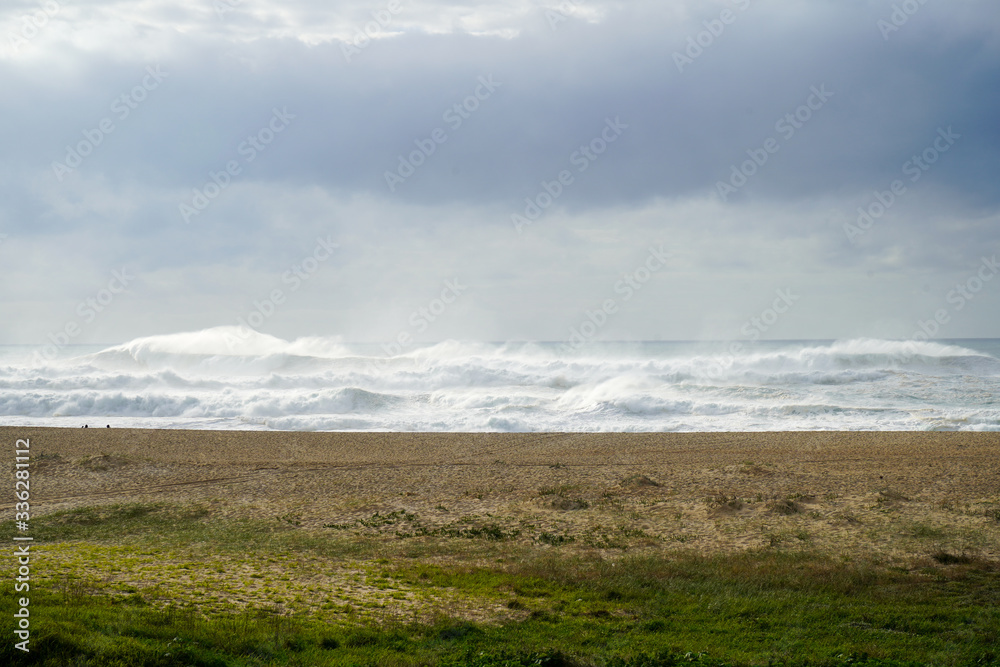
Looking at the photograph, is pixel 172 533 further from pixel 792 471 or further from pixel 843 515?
pixel 792 471

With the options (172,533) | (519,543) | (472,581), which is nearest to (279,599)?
(472,581)

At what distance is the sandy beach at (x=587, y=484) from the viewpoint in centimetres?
1267

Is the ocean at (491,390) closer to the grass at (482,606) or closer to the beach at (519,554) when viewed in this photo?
the beach at (519,554)

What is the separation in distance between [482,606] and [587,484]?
9.22 meters

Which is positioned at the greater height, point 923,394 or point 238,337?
point 238,337

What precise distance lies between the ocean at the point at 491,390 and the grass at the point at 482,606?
18525mm

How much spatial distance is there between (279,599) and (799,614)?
6.16 metres

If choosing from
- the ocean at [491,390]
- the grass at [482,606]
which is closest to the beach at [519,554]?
the grass at [482,606]

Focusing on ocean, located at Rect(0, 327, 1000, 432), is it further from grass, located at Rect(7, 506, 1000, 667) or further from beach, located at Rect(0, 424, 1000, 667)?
grass, located at Rect(7, 506, 1000, 667)

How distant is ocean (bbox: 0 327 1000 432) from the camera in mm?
31172

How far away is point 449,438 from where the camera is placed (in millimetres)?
25812

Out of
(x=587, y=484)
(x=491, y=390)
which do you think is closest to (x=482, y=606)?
(x=587, y=484)

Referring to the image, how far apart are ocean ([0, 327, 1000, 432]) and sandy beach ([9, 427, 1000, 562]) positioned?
5.41 m

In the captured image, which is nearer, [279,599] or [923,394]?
[279,599]
